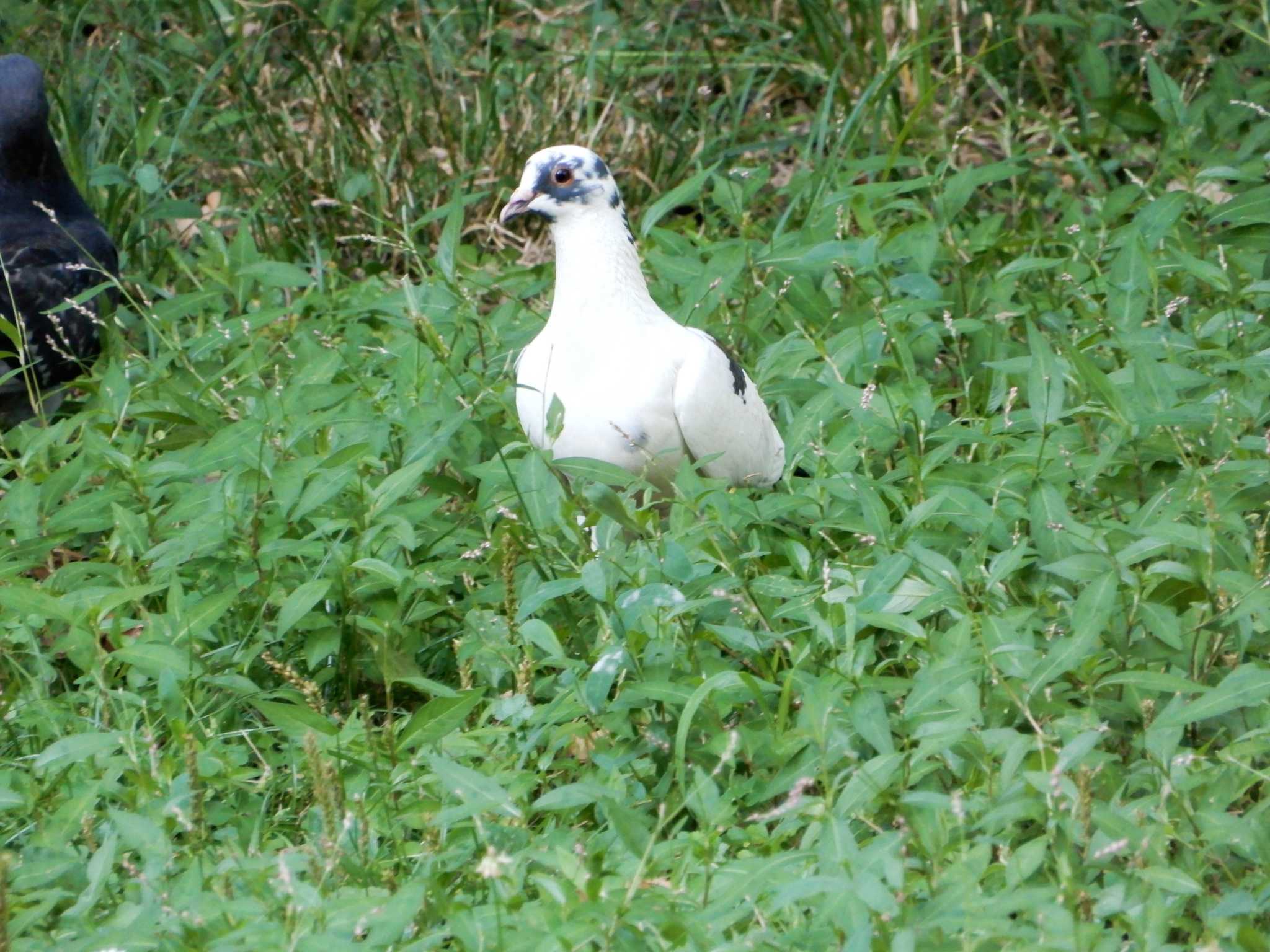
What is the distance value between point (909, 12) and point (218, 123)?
2394 millimetres

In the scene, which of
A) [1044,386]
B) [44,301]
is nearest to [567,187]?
[1044,386]

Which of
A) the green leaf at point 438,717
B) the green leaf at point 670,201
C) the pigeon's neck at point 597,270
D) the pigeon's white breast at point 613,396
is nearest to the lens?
the green leaf at point 438,717

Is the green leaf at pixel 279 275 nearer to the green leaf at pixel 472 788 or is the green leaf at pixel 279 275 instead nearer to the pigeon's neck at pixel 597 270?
the pigeon's neck at pixel 597 270

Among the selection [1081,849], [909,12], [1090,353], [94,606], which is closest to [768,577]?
[1081,849]

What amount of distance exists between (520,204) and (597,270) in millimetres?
260

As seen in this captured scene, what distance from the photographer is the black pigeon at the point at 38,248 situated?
172 inches

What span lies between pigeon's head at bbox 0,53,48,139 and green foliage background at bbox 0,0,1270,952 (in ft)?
0.76

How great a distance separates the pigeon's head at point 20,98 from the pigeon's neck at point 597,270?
1.96 metres

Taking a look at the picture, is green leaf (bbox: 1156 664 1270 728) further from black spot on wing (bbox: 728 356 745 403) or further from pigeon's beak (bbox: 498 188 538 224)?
pigeon's beak (bbox: 498 188 538 224)

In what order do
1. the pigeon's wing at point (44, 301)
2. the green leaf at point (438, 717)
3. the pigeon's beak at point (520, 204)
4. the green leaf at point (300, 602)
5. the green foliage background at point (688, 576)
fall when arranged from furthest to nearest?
the pigeon's wing at point (44, 301)
the pigeon's beak at point (520, 204)
the green leaf at point (300, 602)
the green leaf at point (438, 717)
the green foliage background at point (688, 576)

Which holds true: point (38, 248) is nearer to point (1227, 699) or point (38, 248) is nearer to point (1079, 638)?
point (1079, 638)

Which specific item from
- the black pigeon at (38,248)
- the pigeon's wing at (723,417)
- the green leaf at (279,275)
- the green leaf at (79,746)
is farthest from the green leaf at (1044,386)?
the black pigeon at (38,248)

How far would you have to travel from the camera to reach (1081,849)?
222 cm

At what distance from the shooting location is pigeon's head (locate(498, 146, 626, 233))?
11.2 feet
